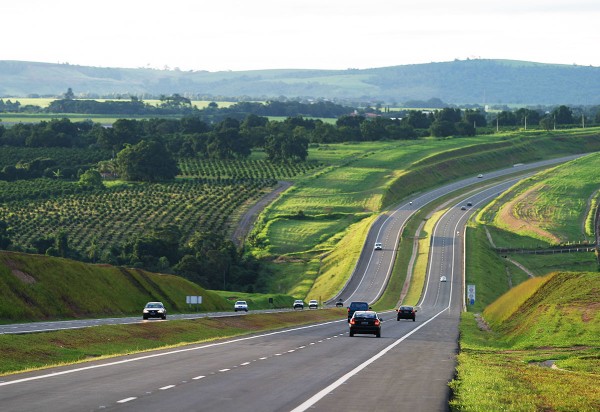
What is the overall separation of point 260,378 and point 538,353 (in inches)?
889

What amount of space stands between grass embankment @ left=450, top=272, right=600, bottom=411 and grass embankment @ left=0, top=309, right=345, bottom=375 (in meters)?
15.0

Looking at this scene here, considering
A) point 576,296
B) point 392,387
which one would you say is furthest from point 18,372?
point 576,296

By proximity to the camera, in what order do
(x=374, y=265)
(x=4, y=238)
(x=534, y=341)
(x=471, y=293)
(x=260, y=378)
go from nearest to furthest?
(x=260, y=378), (x=534, y=341), (x=471, y=293), (x=4, y=238), (x=374, y=265)

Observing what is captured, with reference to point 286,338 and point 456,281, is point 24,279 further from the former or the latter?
point 456,281

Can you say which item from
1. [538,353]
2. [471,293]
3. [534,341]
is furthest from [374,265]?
[538,353]

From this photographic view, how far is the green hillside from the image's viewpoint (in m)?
69.5

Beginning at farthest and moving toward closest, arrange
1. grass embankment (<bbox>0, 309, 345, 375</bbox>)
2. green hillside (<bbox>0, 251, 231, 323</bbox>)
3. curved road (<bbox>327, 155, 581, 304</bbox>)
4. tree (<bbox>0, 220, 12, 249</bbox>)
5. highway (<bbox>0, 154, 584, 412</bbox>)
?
tree (<bbox>0, 220, 12, 249</bbox>), curved road (<bbox>327, 155, 581, 304</bbox>), green hillside (<bbox>0, 251, 231, 323</bbox>), grass embankment (<bbox>0, 309, 345, 375</bbox>), highway (<bbox>0, 154, 584, 412</bbox>)

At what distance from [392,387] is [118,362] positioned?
12.0 m

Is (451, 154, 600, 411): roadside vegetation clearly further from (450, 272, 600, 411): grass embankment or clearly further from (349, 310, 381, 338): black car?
(349, 310, 381, 338): black car

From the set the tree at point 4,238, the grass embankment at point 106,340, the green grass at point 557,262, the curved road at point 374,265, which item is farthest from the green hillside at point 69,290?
the green grass at point 557,262

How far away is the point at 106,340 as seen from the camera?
51719mm

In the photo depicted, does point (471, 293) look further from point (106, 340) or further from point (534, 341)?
point (106, 340)

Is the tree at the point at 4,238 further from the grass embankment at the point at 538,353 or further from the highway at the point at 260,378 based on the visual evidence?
the highway at the point at 260,378

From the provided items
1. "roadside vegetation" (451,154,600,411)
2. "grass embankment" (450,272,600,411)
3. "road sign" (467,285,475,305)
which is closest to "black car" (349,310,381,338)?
"roadside vegetation" (451,154,600,411)
